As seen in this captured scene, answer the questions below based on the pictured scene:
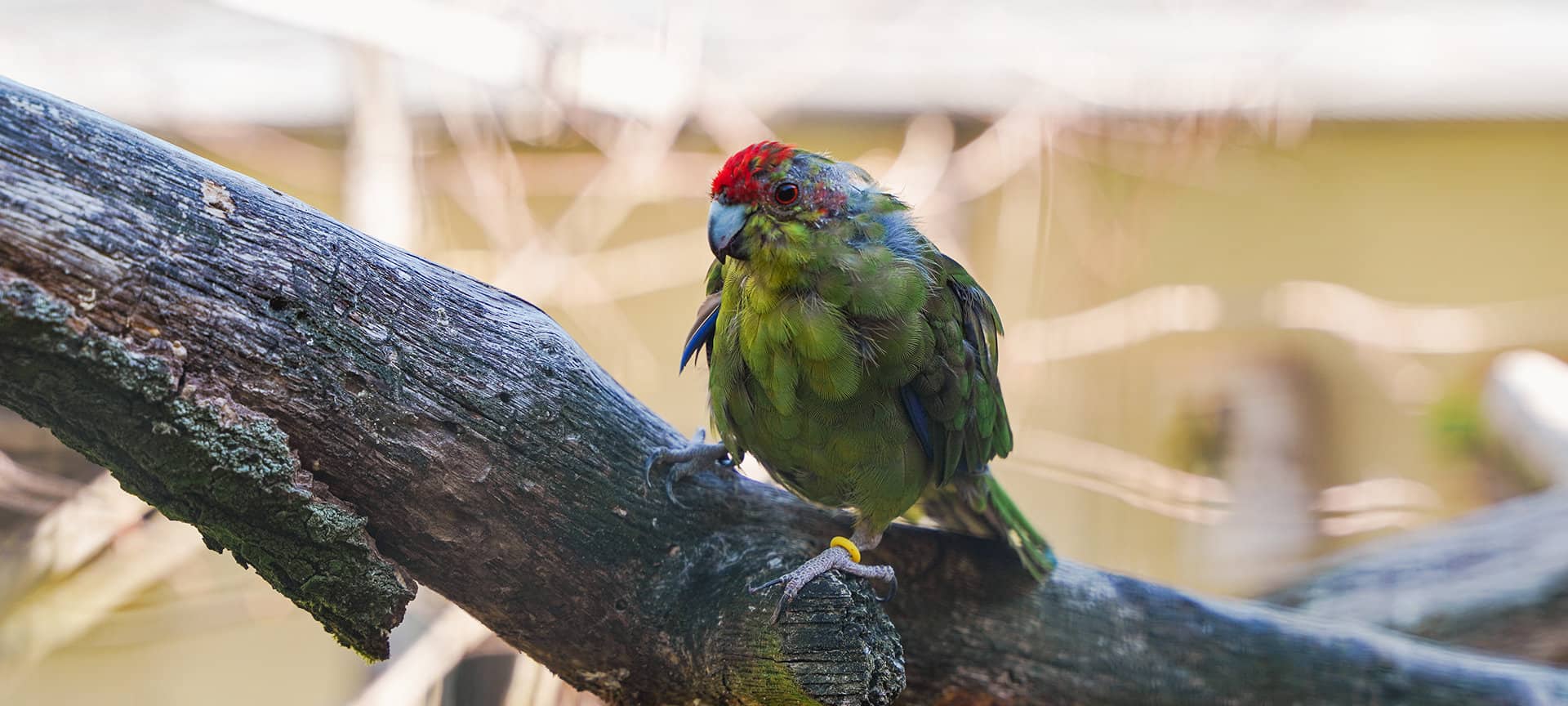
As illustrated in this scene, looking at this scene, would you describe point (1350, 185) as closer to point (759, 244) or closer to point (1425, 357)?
point (1425, 357)

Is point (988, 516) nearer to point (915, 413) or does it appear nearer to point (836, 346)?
point (915, 413)

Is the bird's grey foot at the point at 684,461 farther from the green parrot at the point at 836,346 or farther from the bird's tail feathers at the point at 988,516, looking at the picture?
the bird's tail feathers at the point at 988,516

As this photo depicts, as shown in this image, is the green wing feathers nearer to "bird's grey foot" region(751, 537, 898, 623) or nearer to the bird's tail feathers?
the bird's tail feathers

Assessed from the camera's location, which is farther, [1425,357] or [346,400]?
[1425,357]

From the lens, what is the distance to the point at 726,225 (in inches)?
78.4

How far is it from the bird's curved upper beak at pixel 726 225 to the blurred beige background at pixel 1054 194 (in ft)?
8.86

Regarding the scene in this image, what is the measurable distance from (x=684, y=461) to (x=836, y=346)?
1.34 feet

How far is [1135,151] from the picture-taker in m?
5.93

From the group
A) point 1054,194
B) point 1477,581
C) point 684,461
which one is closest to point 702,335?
point 684,461

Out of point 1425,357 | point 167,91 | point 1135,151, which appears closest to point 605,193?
point 167,91

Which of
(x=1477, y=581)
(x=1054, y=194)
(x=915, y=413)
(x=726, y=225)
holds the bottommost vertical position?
(x=1477, y=581)

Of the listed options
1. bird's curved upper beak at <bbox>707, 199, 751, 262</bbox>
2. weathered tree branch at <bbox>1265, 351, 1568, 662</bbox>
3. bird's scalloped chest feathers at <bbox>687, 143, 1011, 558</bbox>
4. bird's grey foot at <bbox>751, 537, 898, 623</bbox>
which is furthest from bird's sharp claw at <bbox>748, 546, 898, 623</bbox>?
weathered tree branch at <bbox>1265, 351, 1568, 662</bbox>

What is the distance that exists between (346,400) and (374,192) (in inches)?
115

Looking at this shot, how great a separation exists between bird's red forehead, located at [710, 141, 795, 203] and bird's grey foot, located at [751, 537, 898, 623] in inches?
28.0
